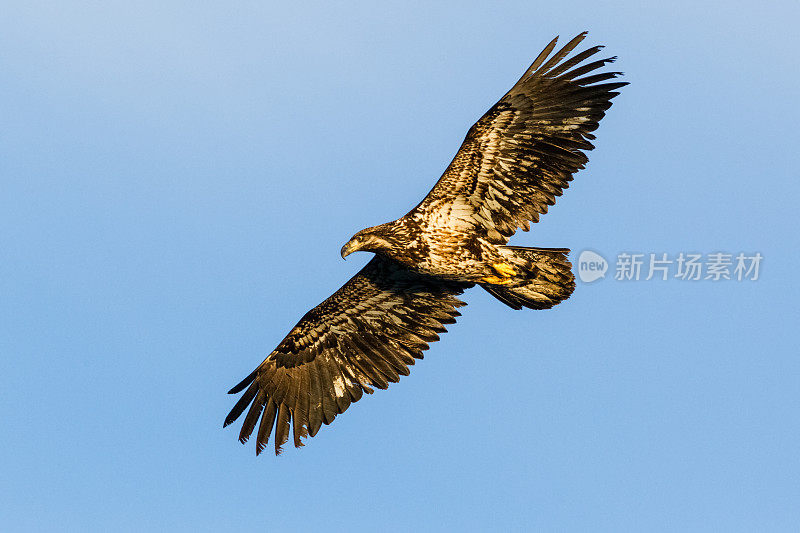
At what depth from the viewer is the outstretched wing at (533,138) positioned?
43.7ft

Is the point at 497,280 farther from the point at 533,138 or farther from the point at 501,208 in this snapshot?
the point at 533,138

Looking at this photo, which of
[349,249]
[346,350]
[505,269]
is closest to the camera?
[349,249]

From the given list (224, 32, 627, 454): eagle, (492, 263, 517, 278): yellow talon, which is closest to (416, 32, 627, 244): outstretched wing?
(224, 32, 627, 454): eagle

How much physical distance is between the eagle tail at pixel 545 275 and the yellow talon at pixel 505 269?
97 millimetres

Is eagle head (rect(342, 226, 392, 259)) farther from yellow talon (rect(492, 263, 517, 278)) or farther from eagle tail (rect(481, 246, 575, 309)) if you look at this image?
eagle tail (rect(481, 246, 575, 309))

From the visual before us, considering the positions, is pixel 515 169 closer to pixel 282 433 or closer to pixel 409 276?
pixel 409 276

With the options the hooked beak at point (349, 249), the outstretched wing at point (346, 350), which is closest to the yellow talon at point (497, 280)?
the outstretched wing at point (346, 350)

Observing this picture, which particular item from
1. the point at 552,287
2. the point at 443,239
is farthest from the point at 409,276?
the point at 552,287

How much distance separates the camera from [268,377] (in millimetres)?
14570

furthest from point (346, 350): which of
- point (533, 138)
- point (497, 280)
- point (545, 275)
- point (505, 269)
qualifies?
point (533, 138)

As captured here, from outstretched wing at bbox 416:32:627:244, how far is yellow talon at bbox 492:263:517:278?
0.77 m

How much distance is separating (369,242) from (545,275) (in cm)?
214

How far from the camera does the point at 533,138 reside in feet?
44.0

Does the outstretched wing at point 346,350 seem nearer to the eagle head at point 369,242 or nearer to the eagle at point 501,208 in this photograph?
the eagle at point 501,208
